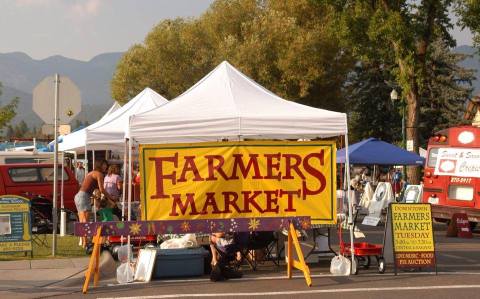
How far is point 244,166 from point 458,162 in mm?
9695

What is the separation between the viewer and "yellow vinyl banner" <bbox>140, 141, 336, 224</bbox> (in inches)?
483

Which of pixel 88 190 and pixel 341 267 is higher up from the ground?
pixel 88 190

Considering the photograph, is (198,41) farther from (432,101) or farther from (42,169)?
(42,169)

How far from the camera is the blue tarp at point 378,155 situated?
22.4 m

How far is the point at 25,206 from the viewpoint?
14641 mm

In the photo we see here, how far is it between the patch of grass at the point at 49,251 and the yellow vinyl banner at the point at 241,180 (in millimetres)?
3479

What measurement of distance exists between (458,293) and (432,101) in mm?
48185

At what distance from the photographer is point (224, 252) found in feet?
40.1

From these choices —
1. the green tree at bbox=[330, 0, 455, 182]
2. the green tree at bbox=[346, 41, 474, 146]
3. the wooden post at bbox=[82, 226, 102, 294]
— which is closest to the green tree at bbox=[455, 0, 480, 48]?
the green tree at bbox=[330, 0, 455, 182]

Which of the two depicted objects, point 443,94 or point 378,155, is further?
point 443,94

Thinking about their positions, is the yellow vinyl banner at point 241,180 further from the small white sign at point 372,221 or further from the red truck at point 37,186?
the small white sign at point 372,221

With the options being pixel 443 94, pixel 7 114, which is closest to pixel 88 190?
pixel 7 114

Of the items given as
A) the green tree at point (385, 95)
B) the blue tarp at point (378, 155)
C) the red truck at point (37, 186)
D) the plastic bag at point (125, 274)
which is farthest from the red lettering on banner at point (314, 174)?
the green tree at point (385, 95)

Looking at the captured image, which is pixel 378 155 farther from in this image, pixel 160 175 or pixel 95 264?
pixel 95 264
